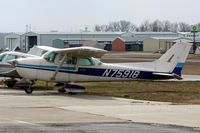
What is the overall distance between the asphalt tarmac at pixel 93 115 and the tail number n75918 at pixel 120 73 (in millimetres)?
2195

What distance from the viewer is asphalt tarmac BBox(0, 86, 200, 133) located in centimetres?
1002

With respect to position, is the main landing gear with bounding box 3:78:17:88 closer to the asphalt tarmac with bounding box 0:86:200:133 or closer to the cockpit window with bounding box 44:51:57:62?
the cockpit window with bounding box 44:51:57:62

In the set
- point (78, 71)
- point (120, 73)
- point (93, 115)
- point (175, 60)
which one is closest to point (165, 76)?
point (175, 60)

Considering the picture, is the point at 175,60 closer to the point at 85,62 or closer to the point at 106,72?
the point at 106,72

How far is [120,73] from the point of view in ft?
64.5

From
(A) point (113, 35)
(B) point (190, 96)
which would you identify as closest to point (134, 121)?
(B) point (190, 96)

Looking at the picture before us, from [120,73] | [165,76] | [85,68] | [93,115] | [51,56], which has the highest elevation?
[51,56]

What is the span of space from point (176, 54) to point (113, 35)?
352ft

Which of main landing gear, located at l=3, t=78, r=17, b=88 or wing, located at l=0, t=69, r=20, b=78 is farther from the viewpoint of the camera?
main landing gear, located at l=3, t=78, r=17, b=88

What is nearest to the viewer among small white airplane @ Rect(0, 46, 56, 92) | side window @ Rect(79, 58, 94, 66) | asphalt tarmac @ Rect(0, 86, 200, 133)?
asphalt tarmac @ Rect(0, 86, 200, 133)

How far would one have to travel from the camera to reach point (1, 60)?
2175 centimetres

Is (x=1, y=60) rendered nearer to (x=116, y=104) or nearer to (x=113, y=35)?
(x=116, y=104)

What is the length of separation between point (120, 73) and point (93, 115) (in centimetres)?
733

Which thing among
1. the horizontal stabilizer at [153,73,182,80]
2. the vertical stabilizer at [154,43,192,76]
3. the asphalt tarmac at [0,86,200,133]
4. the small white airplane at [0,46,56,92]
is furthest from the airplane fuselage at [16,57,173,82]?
the small white airplane at [0,46,56,92]
